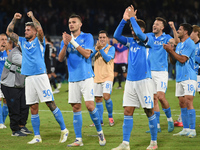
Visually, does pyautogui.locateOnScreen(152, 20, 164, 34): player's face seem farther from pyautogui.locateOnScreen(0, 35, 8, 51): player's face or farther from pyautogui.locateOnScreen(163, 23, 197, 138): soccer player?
pyautogui.locateOnScreen(0, 35, 8, 51): player's face

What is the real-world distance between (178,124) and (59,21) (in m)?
16.9

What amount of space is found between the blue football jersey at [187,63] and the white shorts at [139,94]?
1.50 metres

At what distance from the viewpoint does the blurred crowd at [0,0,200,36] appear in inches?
918

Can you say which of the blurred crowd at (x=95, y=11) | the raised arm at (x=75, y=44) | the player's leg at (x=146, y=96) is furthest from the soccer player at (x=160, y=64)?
the blurred crowd at (x=95, y=11)

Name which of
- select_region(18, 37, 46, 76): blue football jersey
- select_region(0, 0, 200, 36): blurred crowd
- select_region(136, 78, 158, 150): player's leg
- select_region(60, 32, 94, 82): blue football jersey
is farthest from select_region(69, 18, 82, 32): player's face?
select_region(0, 0, 200, 36): blurred crowd

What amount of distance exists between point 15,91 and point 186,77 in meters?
3.74

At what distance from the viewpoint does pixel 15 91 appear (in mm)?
7688

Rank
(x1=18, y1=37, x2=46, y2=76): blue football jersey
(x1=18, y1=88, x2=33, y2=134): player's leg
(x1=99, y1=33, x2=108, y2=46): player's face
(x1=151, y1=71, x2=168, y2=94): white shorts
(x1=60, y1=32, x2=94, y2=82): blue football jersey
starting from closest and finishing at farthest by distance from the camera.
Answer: (x1=60, y1=32, x2=94, y2=82): blue football jersey
(x1=18, y1=37, x2=46, y2=76): blue football jersey
(x1=18, y1=88, x2=33, y2=134): player's leg
(x1=151, y1=71, x2=168, y2=94): white shorts
(x1=99, y1=33, x2=108, y2=46): player's face

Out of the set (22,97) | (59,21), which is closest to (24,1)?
(59,21)

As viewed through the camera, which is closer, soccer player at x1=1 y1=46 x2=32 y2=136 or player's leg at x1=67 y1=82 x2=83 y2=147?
player's leg at x1=67 y1=82 x2=83 y2=147

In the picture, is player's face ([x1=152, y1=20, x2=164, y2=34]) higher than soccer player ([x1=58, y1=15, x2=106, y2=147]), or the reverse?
player's face ([x1=152, y1=20, x2=164, y2=34])

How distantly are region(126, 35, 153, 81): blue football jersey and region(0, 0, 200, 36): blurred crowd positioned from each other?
17.2 m

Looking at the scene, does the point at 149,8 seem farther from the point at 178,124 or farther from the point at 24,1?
the point at 178,124

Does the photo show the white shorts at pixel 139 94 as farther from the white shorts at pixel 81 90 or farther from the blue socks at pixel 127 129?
the white shorts at pixel 81 90
